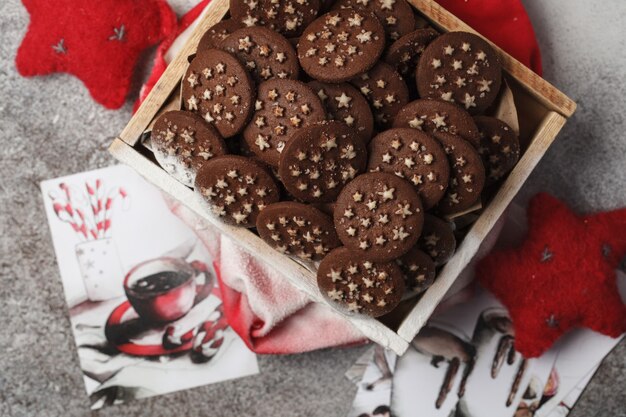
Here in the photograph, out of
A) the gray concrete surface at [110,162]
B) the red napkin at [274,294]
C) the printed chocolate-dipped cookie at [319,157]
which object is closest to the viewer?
the printed chocolate-dipped cookie at [319,157]

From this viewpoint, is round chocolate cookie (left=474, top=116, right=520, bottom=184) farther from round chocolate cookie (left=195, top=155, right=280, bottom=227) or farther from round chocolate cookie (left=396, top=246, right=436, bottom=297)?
round chocolate cookie (left=195, top=155, right=280, bottom=227)

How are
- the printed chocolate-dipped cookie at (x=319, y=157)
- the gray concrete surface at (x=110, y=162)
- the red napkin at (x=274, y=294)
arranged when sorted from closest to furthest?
the printed chocolate-dipped cookie at (x=319, y=157), the red napkin at (x=274, y=294), the gray concrete surface at (x=110, y=162)

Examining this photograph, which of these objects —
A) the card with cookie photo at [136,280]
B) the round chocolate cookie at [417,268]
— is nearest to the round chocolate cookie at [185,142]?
the round chocolate cookie at [417,268]

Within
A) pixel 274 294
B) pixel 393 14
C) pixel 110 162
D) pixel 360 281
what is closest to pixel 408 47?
pixel 393 14

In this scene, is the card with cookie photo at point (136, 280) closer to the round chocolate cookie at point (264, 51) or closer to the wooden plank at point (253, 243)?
the wooden plank at point (253, 243)

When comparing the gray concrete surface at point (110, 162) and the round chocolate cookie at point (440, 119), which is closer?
the round chocolate cookie at point (440, 119)

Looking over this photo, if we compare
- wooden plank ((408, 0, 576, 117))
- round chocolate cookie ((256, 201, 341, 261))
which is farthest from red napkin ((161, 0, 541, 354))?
round chocolate cookie ((256, 201, 341, 261))

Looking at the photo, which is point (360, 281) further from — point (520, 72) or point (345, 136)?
point (520, 72)
